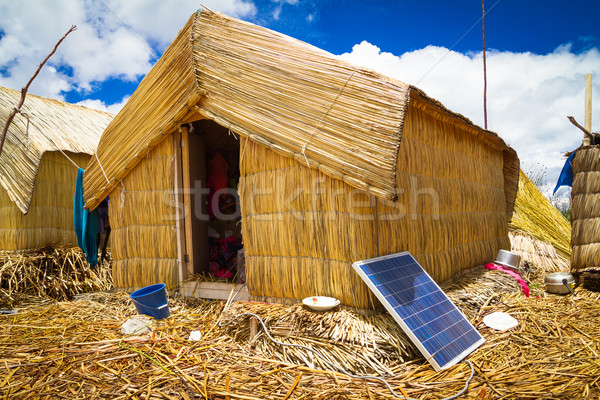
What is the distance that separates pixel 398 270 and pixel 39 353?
3.01 metres

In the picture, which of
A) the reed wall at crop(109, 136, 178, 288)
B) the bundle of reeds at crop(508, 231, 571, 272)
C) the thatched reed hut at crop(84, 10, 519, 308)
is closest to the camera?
the thatched reed hut at crop(84, 10, 519, 308)

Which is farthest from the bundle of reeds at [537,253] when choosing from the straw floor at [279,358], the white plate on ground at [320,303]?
the white plate on ground at [320,303]

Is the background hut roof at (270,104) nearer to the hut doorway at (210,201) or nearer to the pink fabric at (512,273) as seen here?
the hut doorway at (210,201)

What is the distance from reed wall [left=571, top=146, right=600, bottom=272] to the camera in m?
4.90

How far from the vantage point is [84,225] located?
4.86 m

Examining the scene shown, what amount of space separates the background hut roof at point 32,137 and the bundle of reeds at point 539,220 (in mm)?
8682

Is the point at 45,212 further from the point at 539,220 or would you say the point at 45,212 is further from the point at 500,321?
the point at 539,220

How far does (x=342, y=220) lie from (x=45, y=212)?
5.49 meters

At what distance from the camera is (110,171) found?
179 inches

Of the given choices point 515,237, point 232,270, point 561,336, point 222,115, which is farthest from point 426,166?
point 515,237

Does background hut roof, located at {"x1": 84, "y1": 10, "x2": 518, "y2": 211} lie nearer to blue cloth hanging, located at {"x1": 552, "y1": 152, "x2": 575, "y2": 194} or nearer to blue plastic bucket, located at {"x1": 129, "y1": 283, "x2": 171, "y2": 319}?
blue plastic bucket, located at {"x1": 129, "y1": 283, "x2": 171, "y2": 319}

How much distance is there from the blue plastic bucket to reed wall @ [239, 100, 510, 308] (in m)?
0.90

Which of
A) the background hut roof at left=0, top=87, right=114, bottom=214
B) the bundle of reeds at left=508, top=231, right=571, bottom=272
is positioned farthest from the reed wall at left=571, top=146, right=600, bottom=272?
the background hut roof at left=0, top=87, right=114, bottom=214

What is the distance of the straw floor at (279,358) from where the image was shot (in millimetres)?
2436
